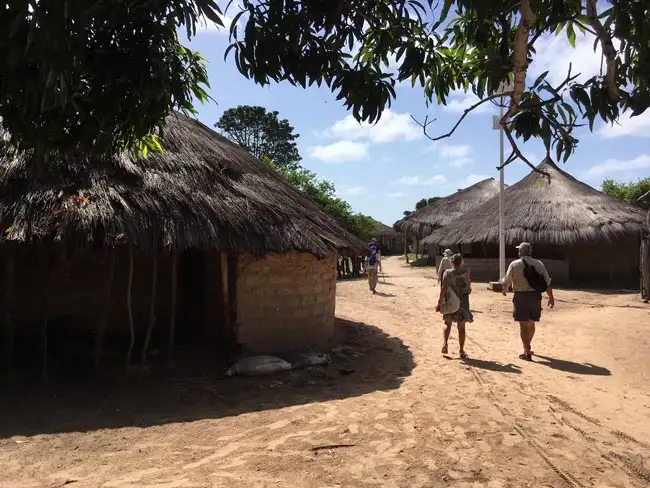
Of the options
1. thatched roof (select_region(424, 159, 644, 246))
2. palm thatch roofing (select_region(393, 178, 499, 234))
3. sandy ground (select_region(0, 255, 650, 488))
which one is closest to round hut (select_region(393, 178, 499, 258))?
palm thatch roofing (select_region(393, 178, 499, 234))

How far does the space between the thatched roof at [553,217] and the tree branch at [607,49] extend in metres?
15.1

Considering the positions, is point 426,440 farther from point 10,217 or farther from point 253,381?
point 10,217

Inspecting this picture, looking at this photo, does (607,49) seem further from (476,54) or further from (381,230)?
(381,230)

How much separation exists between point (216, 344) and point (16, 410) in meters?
2.85

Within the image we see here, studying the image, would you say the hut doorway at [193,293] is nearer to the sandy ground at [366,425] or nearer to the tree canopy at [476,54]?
the sandy ground at [366,425]

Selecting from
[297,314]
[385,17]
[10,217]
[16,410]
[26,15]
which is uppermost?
[385,17]

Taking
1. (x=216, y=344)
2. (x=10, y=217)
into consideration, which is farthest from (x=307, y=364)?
(x=10, y=217)

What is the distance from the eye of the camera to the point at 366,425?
5105 mm

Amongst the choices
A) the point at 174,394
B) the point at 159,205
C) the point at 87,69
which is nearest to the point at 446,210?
the point at 159,205

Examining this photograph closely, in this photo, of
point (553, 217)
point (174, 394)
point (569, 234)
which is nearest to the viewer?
point (174, 394)

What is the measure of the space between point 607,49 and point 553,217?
58.4ft

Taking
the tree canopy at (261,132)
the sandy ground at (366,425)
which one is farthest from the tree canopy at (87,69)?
the tree canopy at (261,132)

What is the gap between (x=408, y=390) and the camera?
643cm

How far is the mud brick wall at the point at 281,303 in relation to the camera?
7605mm
